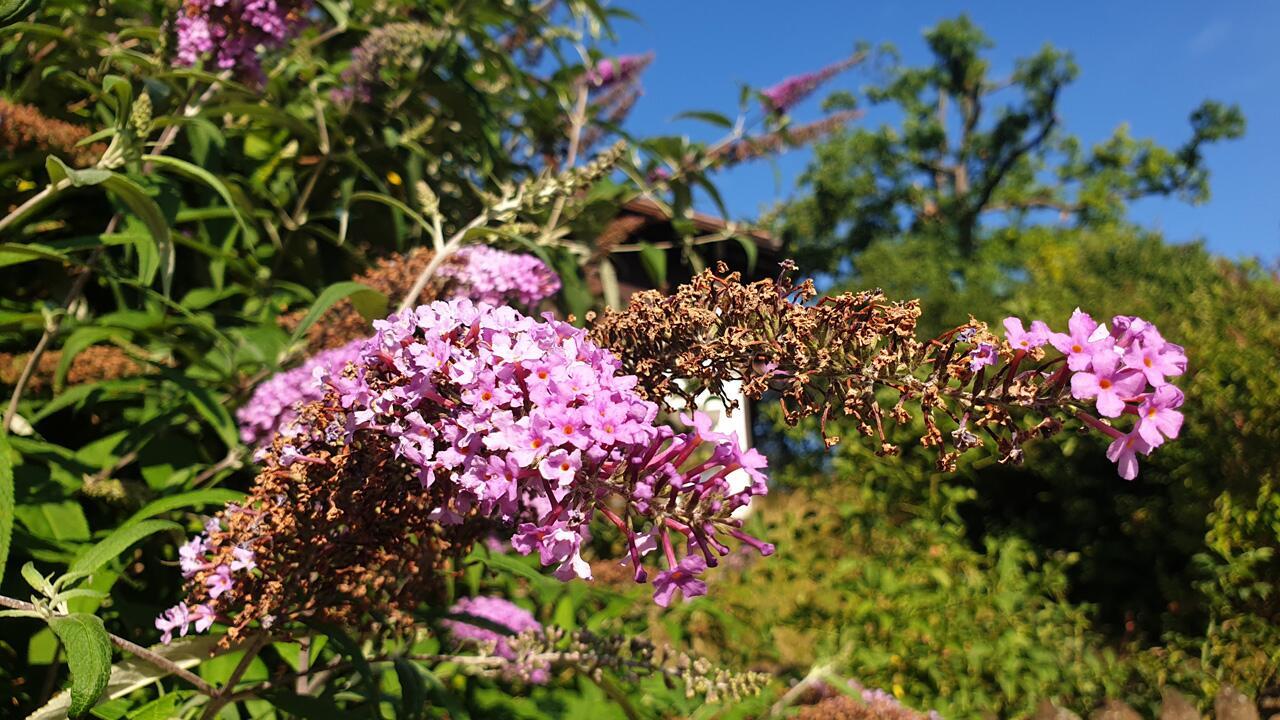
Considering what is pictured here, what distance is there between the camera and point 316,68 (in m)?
2.78

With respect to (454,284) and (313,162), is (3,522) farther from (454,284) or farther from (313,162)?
(313,162)

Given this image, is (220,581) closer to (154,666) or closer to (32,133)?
(154,666)

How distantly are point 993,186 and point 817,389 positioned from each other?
29.1m

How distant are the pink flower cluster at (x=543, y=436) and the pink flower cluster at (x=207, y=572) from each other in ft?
1.00

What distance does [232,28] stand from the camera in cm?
206

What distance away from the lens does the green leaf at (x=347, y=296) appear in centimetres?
154

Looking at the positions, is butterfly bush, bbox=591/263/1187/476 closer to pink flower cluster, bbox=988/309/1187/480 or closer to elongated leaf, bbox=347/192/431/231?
pink flower cluster, bbox=988/309/1187/480

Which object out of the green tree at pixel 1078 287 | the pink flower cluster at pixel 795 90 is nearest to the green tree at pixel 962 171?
the green tree at pixel 1078 287

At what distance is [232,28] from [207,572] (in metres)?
1.41

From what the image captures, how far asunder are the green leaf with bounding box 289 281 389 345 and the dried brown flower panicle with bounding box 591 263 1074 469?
67cm

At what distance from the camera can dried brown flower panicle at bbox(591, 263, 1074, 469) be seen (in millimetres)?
1008

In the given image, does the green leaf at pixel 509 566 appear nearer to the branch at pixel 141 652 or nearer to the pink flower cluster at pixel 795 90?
the branch at pixel 141 652

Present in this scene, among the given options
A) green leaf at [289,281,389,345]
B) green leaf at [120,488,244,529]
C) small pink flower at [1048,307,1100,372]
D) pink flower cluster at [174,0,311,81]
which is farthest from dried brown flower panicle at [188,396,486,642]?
pink flower cluster at [174,0,311,81]

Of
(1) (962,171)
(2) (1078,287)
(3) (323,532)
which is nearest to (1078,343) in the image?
(3) (323,532)
